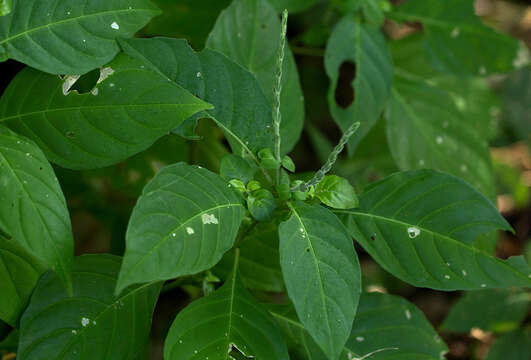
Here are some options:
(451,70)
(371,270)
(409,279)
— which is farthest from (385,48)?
(371,270)

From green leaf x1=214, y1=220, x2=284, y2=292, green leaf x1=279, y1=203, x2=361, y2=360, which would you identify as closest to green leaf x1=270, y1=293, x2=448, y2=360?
green leaf x1=214, y1=220, x2=284, y2=292

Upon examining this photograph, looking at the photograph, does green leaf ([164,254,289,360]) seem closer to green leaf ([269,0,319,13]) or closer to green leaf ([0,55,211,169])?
green leaf ([0,55,211,169])

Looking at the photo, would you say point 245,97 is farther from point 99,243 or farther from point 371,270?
point 371,270

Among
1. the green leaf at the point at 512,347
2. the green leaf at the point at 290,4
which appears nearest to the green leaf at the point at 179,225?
the green leaf at the point at 290,4

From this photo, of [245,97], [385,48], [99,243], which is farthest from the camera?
[99,243]

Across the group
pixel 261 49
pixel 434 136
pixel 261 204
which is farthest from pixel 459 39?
pixel 261 204
